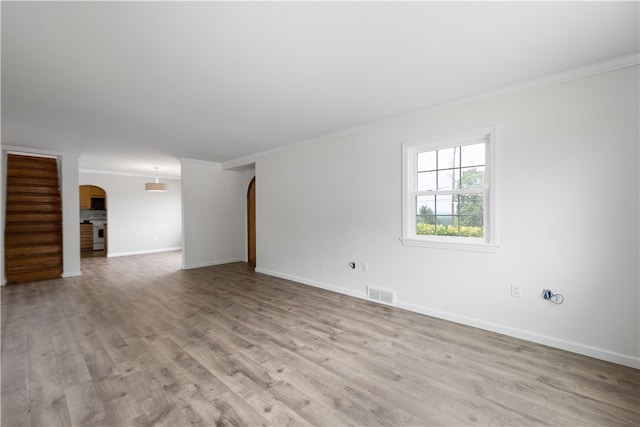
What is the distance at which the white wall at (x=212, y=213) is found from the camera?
6.46 meters

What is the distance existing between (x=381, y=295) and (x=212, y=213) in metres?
4.81

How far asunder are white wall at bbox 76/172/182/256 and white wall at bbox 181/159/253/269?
359 centimetres

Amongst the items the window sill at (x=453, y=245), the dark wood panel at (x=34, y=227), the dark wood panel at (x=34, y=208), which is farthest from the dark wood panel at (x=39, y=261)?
the window sill at (x=453, y=245)

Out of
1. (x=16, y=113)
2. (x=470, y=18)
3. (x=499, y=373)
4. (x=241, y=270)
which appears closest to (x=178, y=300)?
(x=241, y=270)

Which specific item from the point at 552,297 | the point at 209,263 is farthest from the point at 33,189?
the point at 552,297

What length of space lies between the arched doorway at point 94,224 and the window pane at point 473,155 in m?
10.5

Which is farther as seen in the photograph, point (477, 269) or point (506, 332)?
point (477, 269)

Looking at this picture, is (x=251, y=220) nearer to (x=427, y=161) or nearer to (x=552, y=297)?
(x=427, y=161)

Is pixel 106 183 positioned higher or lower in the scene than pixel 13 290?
higher

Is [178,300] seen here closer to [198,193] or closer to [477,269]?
[198,193]

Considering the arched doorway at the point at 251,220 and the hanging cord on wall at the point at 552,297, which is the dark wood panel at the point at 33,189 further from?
the hanging cord on wall at the point at 552,297

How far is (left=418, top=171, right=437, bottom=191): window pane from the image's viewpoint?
137 inches

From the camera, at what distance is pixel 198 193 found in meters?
6.64

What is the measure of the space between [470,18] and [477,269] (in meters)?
2.36
